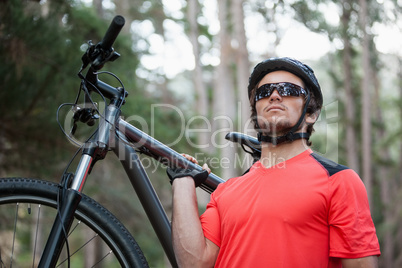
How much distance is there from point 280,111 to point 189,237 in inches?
28.7

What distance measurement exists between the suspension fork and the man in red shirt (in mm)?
415

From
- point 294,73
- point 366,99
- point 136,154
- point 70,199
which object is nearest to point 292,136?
point 294,73

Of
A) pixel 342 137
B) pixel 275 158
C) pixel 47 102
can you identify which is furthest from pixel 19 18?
pixel 342 137

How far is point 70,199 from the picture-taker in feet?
5.63

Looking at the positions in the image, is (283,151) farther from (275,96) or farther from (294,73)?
(294,73)

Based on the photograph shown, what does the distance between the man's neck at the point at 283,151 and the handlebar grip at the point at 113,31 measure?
0.89 meters

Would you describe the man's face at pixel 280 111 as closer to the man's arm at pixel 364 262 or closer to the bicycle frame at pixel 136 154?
the bicycle frame at pixel 136 154

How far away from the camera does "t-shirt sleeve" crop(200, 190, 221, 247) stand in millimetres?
1865

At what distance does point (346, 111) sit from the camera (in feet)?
52.3

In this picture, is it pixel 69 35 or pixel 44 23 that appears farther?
pixel 69 35

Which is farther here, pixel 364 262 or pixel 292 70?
pixel 292 70

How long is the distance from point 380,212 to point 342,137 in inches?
135

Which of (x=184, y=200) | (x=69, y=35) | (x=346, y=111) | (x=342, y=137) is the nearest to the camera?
(x=184, y=200)

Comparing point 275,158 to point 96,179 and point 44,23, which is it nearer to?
point 44,23
